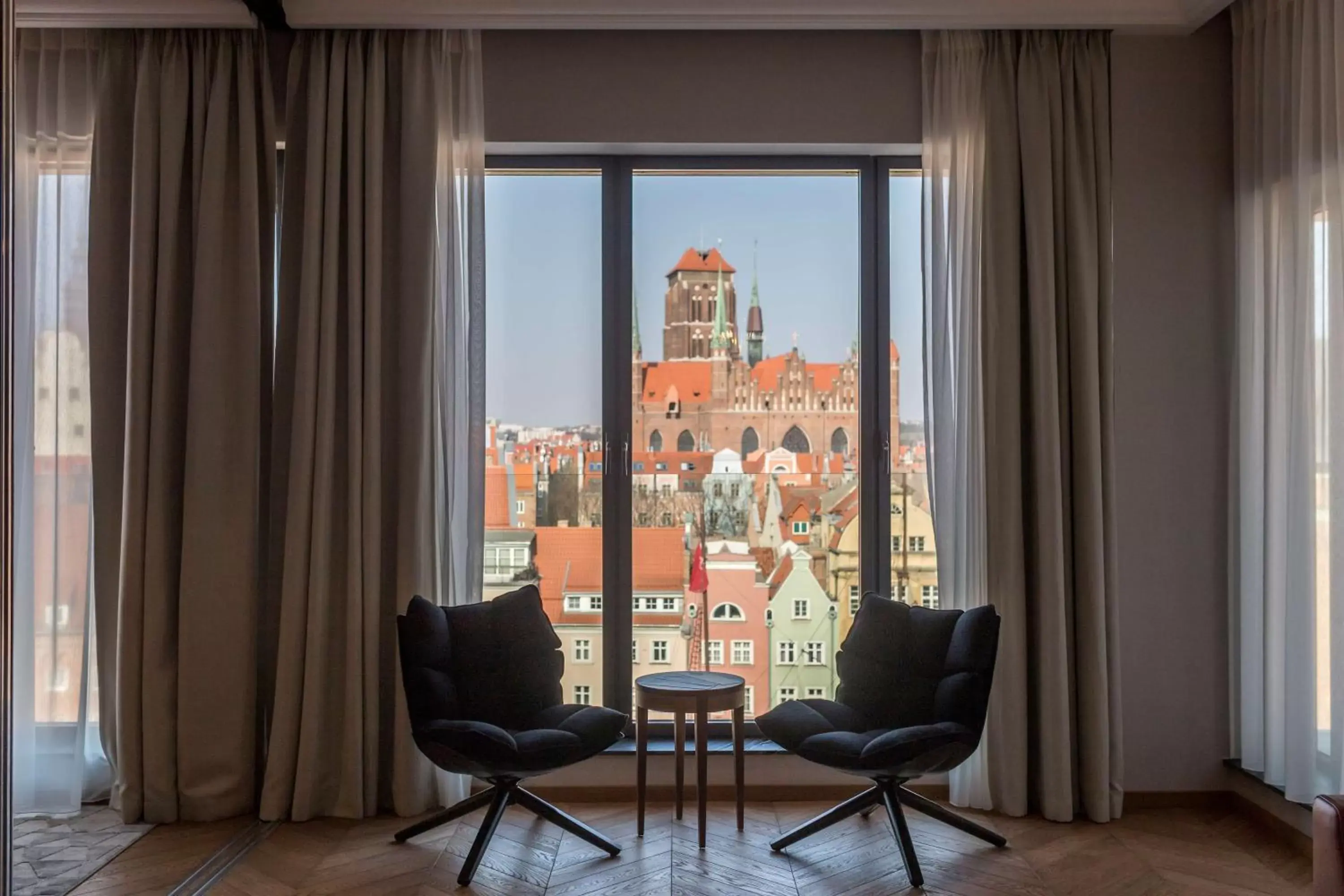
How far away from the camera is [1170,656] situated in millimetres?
3863

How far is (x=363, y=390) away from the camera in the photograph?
3740 millimetres

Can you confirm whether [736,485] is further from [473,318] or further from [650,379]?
[473,318]

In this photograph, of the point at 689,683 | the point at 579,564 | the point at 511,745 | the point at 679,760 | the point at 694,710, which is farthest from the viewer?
the point at 579,564

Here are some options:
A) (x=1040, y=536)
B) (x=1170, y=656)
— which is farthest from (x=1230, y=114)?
(x=1170, y=656)

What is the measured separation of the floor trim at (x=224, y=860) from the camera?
10.1ft

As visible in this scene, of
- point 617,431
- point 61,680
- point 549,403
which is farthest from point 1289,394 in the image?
point 61,680

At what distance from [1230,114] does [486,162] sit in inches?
116

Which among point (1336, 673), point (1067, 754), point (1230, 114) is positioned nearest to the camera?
point (1336, 673)

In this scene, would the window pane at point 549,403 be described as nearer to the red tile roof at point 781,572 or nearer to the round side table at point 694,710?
the round side table at point 694,710

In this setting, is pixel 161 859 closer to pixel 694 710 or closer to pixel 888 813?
pixel 694 710

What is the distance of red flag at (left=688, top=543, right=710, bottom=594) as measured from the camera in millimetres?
4059

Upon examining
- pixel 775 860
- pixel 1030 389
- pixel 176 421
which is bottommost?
pixel 775 860

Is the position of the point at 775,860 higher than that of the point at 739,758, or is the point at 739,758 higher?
the point at 739,758

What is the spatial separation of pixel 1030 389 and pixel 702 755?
1834mm
